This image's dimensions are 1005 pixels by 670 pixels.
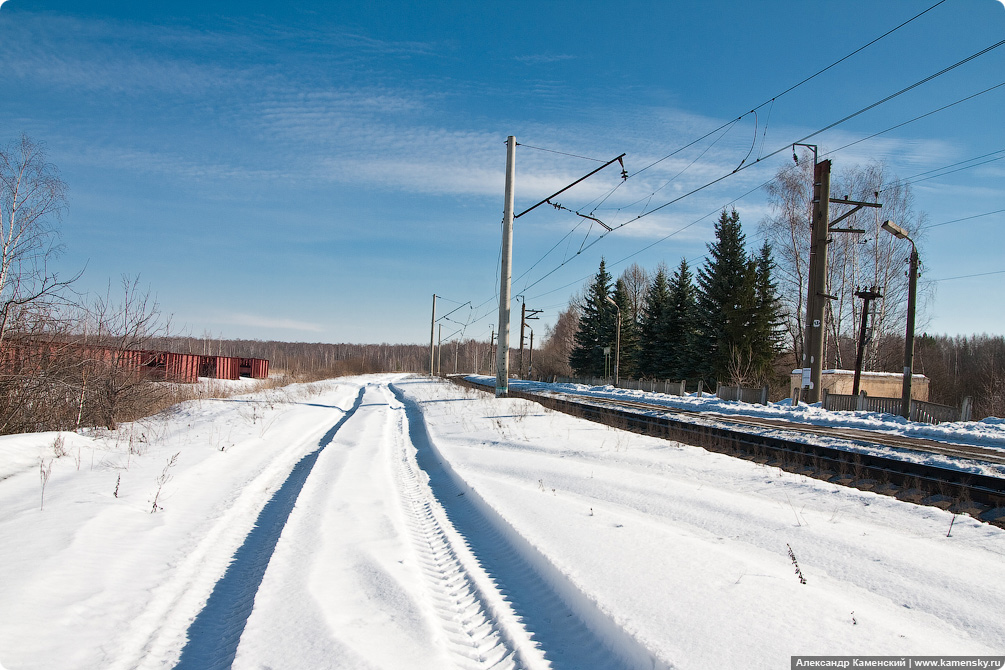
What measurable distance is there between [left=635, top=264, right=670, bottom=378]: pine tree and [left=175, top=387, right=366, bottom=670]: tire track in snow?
41759 mm

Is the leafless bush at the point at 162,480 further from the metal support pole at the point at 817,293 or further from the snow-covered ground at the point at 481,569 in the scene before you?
the metal support pole at the point at 817,293

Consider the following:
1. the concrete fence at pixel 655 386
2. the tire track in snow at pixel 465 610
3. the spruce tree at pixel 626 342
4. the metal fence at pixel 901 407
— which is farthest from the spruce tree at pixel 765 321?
the tire track in snow at pixel 465 610

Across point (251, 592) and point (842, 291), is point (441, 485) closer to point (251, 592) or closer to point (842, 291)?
point (251, 592)

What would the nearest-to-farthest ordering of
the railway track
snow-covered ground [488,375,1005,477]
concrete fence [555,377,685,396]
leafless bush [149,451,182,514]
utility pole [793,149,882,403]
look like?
leafless bush [149,451,182,514], the railway track, snow-covered ground [488,375,1005,477], utility pole [793,149,882,403], concrete fence [555,377,685,396]

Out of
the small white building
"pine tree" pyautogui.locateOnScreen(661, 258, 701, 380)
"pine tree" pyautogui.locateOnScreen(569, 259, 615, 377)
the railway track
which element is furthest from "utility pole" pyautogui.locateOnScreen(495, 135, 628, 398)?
"pine tree" pyautogui.locateOnScreen(569, 259, 615, 377)

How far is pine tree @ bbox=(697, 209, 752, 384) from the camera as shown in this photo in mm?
35938

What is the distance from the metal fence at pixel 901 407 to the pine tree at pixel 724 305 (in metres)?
13.6

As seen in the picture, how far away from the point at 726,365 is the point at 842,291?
8.16 meters

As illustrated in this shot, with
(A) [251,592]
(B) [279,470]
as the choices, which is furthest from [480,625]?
(B) [279,470]

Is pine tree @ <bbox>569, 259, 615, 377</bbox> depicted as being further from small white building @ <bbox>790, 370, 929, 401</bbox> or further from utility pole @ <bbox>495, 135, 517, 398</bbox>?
utility pole @ <bbox>495, 135, 517, 398</bbox>

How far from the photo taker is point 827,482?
766cm

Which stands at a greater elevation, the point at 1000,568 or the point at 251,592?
the point at 1000,568

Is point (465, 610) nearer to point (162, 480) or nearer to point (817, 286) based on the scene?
point (162, 480)

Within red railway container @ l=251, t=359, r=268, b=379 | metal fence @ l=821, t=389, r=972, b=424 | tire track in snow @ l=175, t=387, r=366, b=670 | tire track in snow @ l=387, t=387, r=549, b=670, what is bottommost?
red railway container @ l=251, t=359, r=268, b=379
